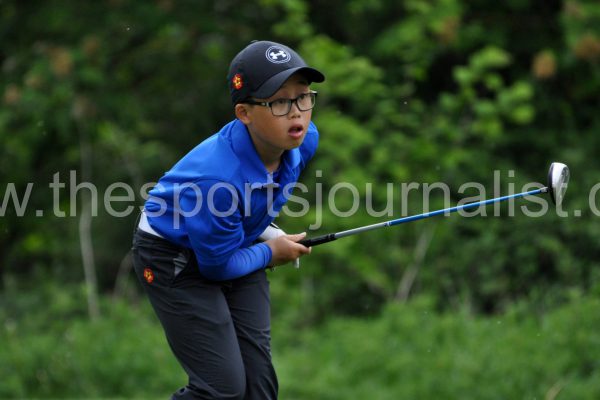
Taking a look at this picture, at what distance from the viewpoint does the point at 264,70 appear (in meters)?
4.52

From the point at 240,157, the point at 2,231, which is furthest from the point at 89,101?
the point at 240,157

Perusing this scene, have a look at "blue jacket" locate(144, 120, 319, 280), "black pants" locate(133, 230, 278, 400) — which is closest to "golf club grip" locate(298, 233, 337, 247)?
"blue jacket" locate(144, 120, 319, 280)

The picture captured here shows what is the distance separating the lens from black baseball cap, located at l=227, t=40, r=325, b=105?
177 inches

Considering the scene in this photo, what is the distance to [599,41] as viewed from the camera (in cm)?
1000

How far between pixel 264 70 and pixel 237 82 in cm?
19

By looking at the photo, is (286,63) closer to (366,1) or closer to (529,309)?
(529,309)

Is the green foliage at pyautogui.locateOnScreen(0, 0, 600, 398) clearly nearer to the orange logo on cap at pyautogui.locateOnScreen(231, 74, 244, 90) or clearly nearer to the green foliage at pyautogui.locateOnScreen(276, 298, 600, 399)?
the green foliage at pyautogui.locateOnScreen(276, 298, 600, 399)

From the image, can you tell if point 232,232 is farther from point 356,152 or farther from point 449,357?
point 356,152

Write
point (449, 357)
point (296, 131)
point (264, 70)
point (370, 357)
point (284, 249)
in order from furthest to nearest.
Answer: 1. point (370, 357)
2. point (449, 357)
3. point (284, 249)
4. point (296, 131)
5. point (264, 70)

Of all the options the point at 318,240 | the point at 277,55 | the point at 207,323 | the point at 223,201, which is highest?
the point at 277,55

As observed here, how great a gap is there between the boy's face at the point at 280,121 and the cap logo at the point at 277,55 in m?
0.09

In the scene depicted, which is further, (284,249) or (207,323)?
(284,249)

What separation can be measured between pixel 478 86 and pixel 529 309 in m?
3.50

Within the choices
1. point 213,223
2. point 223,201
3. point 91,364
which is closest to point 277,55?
point 223,201
